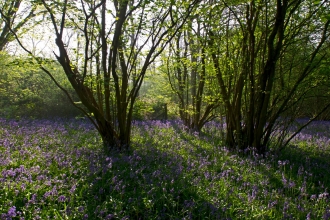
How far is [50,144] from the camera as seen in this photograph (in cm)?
645

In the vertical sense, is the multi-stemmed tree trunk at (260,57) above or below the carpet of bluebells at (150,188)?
above

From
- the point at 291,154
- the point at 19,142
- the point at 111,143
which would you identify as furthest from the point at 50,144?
the point at 291,154

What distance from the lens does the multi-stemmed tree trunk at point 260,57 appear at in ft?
20.1

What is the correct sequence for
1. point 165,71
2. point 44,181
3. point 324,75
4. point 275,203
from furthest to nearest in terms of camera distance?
point 165,71, point 324,75, point 44,181, point 275,203

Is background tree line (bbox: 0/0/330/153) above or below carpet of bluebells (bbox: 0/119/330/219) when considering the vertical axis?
above

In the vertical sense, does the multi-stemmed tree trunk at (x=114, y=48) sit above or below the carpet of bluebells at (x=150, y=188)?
above

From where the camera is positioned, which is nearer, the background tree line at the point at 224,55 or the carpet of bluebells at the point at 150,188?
the carpet of bluebells at the point at 150,188

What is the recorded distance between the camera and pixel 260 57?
6.61m

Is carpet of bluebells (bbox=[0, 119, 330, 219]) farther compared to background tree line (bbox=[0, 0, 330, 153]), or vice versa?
background tree line (bbox=[0, 0, 330, 153])

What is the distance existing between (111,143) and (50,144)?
1.37 metres

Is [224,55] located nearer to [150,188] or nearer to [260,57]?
[260,57]

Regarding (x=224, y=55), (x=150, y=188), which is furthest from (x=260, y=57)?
(x=150, y=188)

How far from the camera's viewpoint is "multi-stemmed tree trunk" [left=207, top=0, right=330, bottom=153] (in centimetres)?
612

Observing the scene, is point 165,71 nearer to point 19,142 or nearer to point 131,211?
point 19,142
